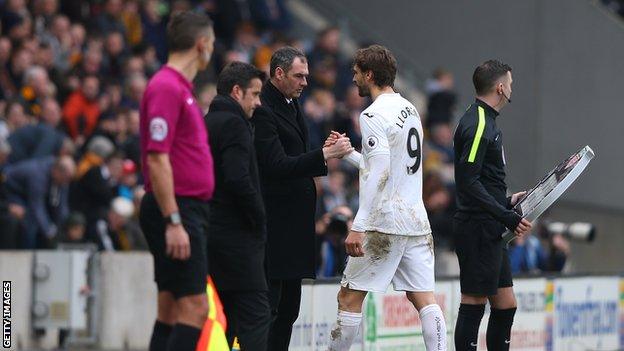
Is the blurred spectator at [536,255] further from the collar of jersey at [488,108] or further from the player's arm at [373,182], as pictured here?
the player's arm at [373,182]

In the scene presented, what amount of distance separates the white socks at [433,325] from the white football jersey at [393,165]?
0.55 meters

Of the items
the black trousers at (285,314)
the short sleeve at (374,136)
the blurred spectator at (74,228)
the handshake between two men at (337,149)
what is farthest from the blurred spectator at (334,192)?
the handshake between two men at (337,149)

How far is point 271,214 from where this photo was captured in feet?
31.8

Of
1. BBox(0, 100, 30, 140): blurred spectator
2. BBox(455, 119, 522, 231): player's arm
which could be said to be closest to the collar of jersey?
BBox(455, 119, 522, 231): player's arm

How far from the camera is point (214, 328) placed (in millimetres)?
8688

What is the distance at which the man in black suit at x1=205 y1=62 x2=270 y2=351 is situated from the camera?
863 centimetres

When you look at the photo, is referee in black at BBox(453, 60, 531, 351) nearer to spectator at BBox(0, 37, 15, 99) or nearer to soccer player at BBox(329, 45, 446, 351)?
soccer player at BBox(329, 45, 446, 351)

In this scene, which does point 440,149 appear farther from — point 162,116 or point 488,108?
point 162,116

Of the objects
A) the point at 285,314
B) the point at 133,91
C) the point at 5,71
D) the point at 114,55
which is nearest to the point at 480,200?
the point at 285,314

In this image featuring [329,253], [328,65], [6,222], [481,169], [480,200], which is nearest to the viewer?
[480,200]

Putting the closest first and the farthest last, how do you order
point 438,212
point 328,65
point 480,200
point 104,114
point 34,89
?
point 480,200 < point 34,89 < point 104,114 < point 438,212 < point 328,65

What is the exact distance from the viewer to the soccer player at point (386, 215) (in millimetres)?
9359

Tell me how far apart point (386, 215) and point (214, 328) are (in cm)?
152

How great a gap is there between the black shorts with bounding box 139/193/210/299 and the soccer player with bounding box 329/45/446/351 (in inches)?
68.4
